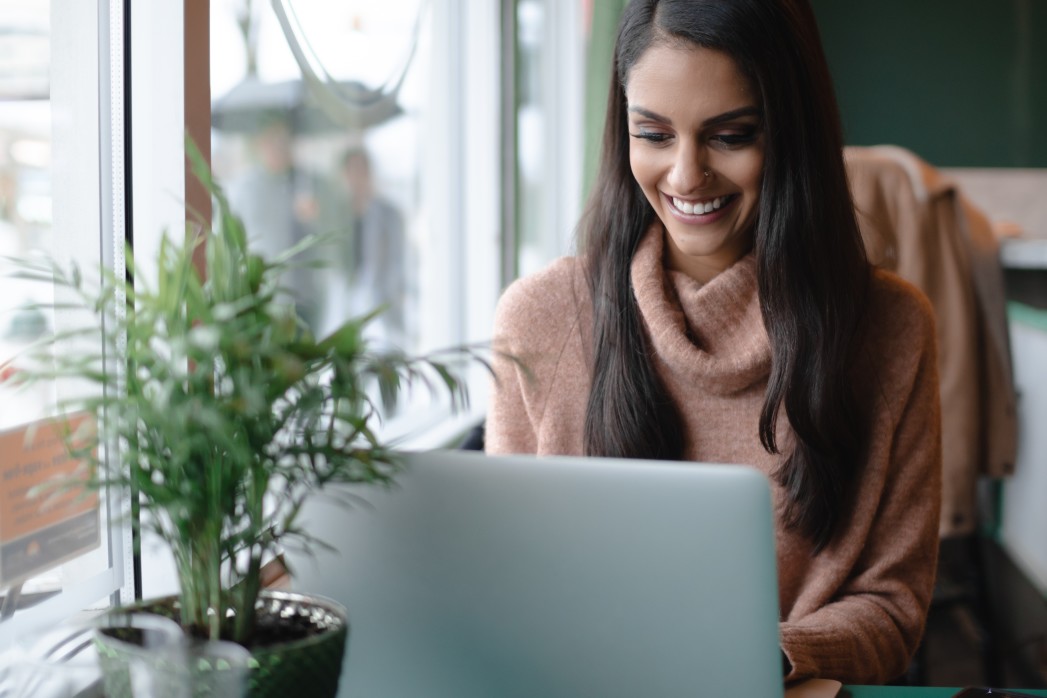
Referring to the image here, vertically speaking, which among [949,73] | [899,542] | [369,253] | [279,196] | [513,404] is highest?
[949,73]

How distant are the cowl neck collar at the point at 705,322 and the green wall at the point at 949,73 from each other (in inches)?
147

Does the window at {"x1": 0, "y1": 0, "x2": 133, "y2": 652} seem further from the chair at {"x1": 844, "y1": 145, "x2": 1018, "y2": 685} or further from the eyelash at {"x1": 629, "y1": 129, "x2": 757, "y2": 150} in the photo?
the chair at {"x1": 844, "y1": 145, "x2": 1018, "y2": 685}

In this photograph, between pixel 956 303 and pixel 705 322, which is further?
pixel 956 303

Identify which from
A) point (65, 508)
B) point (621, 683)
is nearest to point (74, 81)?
point (65, 508)

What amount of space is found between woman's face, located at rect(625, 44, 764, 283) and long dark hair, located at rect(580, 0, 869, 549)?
18 millimetres

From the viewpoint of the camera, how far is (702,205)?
1280 mm

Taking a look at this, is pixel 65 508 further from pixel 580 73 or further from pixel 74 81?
pixel 580 73

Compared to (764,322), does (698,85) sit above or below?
above

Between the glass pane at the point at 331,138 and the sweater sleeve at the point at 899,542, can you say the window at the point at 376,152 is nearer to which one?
the glass pane at the point at 331,138

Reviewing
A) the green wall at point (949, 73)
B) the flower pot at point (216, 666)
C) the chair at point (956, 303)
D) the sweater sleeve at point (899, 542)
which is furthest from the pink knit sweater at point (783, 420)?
the green wall at point (949, 73)

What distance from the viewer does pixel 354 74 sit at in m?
2.14

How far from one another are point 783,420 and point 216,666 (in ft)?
2.96

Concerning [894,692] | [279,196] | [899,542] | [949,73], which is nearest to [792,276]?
[899,542]

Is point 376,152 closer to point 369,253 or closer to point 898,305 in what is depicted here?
point 369,253
